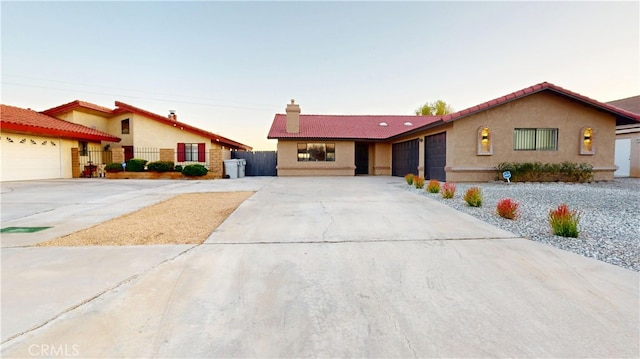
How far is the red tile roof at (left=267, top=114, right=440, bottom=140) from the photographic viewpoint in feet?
69.4

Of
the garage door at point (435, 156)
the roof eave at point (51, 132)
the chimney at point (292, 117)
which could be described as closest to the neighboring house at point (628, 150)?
the garage door at point (435, 156)

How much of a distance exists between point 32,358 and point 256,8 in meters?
19.2

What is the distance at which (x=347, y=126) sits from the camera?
78.2ft

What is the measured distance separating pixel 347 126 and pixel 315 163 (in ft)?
16.4

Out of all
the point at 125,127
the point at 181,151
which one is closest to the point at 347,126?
the point at 181,151

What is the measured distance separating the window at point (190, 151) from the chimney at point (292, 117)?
705 centimetres

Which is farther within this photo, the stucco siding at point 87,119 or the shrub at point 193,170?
the stucco siding at point 87,119

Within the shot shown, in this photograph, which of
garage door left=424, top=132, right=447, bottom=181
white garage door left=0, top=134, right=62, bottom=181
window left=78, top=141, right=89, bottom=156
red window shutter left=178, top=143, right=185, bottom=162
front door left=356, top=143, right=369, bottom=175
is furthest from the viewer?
front door left=356, top=143, right=369, bottom=175

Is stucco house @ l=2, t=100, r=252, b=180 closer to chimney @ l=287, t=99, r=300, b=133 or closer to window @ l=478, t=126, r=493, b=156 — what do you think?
chimney @ l=287, t=99, r=300, b=133

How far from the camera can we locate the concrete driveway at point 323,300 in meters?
2.01

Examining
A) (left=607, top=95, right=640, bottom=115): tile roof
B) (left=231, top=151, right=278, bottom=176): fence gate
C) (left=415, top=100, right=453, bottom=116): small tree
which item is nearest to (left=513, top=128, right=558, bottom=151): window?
(left=607, top=95, right=640, bottom=115): tile roof

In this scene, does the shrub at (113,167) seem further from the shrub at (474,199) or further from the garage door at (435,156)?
the shrub at (474,199)

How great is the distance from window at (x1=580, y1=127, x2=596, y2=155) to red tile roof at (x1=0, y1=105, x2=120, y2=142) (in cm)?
3030

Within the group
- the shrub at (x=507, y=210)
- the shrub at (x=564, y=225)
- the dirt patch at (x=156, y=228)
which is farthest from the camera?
the shrub at (x=507, y=210)
